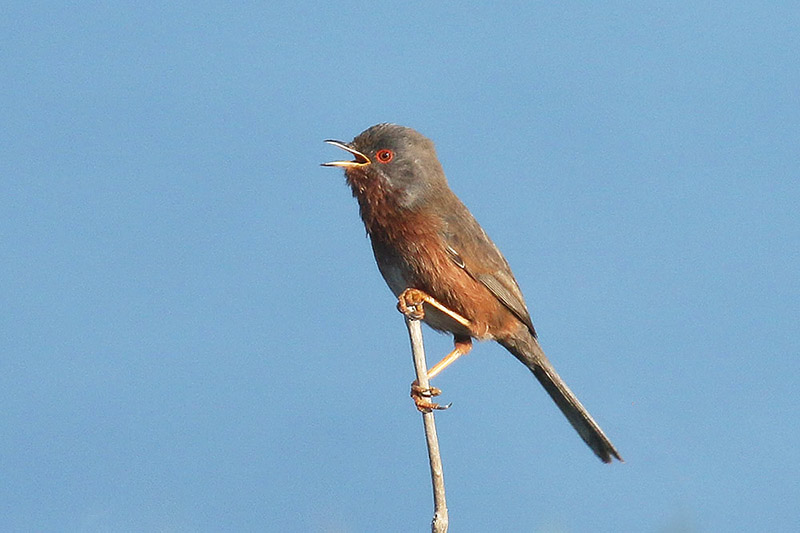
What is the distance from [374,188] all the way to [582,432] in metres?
2.49

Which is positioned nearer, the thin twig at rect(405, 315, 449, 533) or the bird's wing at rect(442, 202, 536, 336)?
the thin twig at rect(405, 315, 449, 533)

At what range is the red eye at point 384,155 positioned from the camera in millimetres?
7355

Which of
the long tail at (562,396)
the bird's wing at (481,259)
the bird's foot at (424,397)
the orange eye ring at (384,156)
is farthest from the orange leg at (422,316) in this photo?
the orange eye ring at (384,156)

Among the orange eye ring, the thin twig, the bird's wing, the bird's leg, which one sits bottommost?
the thin twig

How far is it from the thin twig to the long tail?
1.36 metres

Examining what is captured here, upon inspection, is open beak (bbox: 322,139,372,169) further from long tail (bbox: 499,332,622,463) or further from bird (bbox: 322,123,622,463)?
long tail (bbox: 499,332,622,463)

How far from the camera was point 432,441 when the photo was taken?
6168 mm

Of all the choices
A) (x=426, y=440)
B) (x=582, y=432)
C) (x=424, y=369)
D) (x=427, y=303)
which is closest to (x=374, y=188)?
(x=427, y=303)

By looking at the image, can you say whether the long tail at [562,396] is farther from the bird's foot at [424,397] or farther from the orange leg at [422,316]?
the bird's foot at [424,397]

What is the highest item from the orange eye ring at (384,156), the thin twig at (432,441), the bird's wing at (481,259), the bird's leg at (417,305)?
the orange eye ring at (384,156)

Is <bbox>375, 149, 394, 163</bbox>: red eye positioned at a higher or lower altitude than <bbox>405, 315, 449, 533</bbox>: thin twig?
higher

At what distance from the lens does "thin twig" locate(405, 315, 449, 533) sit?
600 centimetres

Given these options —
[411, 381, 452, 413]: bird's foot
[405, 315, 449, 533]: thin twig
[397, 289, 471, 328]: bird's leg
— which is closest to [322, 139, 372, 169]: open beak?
[397, 289, 471, 328]: bird's leg

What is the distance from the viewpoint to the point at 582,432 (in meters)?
7.96
